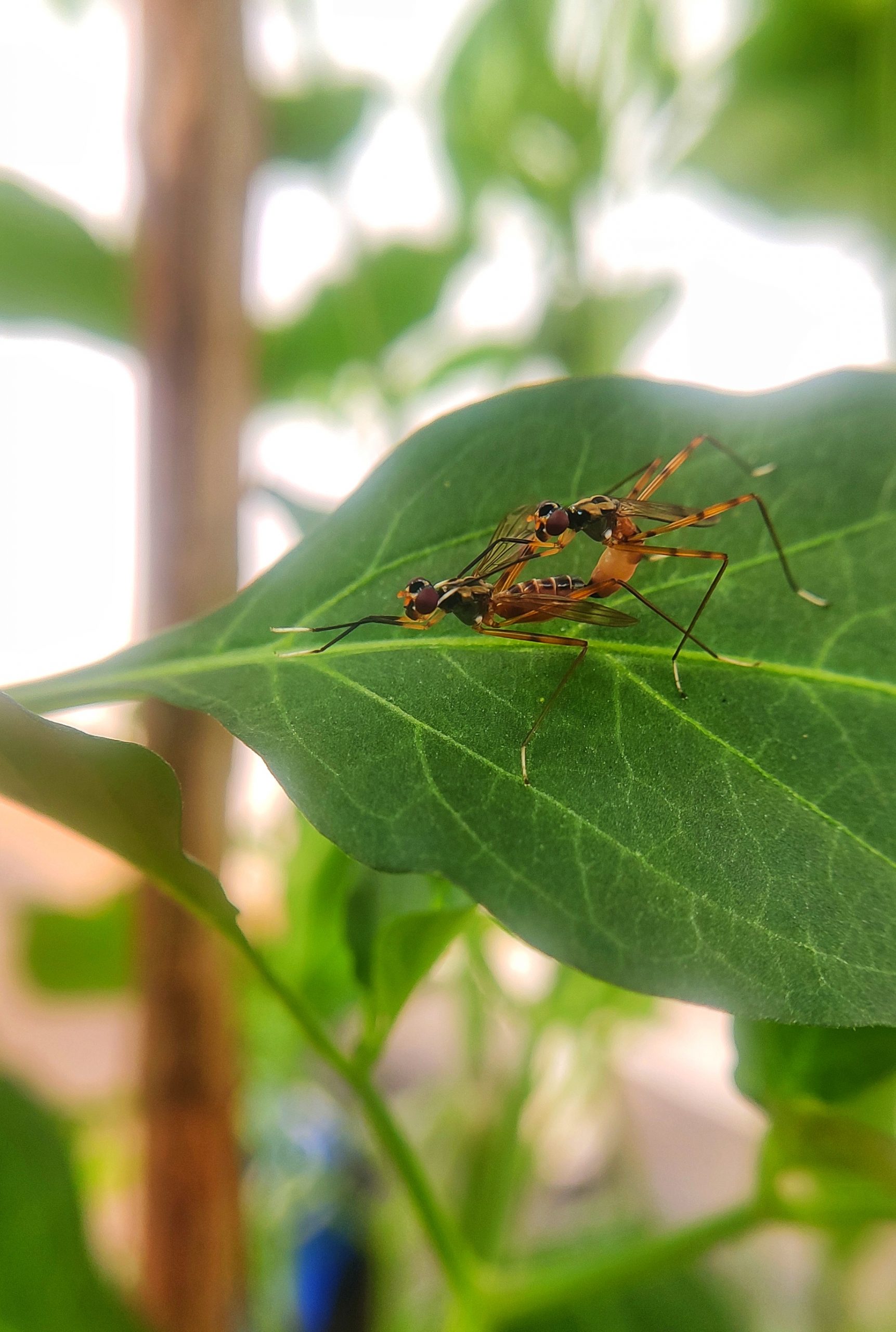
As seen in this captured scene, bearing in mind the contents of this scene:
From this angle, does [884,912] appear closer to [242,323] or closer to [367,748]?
[367,748]

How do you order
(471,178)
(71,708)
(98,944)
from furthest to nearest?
(471,178) → (98,944) → (71,708)

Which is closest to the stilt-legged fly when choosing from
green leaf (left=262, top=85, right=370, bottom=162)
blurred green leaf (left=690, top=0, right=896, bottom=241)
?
green leaf (left=262, top=85, right=370, bottom=162)

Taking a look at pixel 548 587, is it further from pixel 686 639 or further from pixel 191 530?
pixel 191 530

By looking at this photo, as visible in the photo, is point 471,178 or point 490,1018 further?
point 471,178

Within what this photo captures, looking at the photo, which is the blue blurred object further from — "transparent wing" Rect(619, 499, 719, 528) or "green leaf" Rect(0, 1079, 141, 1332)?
"transparent wing" Rect(619, 499, 719, 528)

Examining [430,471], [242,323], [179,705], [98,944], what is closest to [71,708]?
[179,705]

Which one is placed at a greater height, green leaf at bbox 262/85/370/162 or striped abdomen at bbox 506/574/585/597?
green leaf at bbox 262/85/370/162
